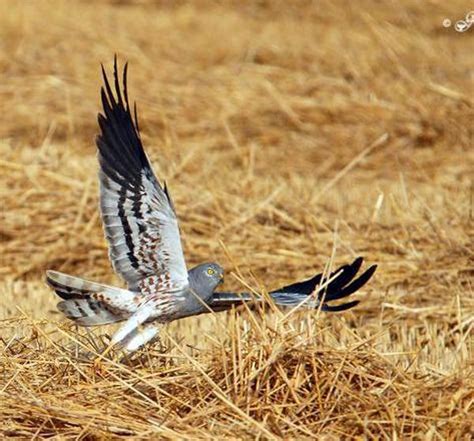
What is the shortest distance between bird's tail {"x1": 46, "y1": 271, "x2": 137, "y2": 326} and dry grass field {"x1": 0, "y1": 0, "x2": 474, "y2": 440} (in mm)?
70

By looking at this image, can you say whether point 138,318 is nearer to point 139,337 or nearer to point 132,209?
point 139,337

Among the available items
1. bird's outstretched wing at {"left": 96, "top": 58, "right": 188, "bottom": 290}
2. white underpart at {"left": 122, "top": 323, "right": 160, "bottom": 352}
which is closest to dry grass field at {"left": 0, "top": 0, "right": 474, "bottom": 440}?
white underpart at {"left": 122, "top": 323, "right": 160, "bottom": 352}

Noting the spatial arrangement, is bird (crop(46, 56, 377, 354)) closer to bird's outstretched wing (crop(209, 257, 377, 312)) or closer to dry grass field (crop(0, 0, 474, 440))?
bird's outstretched wing (crop(209, 257, 377, 312))

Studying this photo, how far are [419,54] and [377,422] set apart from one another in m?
6.84

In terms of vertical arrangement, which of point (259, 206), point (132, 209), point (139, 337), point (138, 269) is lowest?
point (259, 206)

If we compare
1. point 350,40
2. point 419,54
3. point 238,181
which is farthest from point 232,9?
point 238,181

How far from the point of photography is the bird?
4496 millimetres

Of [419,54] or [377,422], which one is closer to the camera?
[377,422]

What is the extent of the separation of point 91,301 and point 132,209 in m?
0.35

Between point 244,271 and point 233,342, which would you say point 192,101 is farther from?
point 233,342

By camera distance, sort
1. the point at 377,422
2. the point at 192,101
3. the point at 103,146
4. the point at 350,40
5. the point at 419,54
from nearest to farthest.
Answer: the point at 377,422 → the point at 103,146 → the point at 192,101 → the point at 419,54 → the point at 350,40

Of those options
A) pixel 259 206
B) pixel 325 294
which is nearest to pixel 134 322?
pixel 325 294

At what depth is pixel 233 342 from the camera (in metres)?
3.96

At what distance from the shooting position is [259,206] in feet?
22.4
